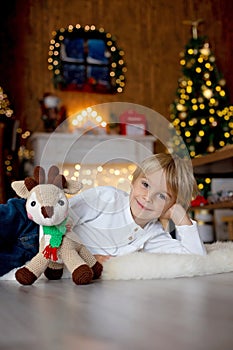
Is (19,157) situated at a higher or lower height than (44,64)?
lower

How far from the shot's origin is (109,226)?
152 cm

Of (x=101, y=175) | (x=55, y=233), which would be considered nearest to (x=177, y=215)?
(x=101, y=175)

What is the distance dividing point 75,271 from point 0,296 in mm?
227

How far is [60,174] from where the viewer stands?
1.35m

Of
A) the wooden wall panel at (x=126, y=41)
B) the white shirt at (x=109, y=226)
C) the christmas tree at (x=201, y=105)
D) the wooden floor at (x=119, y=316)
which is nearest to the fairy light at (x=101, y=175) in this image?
the white shirt at (x=109, y=226)

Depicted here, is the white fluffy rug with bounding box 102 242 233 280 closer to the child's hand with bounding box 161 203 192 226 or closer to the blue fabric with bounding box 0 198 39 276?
the child's hand with bounding box 161 203 192 226

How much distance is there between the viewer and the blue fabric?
144cm

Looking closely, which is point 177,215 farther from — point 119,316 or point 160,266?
point 119,316

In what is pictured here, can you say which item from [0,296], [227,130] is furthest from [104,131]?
[0,296]

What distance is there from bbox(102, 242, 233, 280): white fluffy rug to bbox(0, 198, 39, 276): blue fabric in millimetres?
234

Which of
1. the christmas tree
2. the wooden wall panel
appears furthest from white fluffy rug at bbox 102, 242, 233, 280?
the wooden wall panel

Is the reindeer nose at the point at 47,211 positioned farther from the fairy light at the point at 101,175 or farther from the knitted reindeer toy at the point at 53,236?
the fairy light at the point at 101,175

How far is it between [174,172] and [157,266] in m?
0.27

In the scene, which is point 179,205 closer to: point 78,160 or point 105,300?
point 78,160
